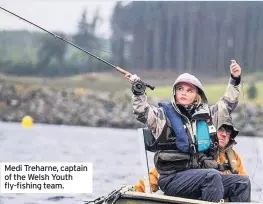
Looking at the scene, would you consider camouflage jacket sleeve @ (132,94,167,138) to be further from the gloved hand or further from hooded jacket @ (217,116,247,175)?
hooded jacket @ (217,116,247,175)

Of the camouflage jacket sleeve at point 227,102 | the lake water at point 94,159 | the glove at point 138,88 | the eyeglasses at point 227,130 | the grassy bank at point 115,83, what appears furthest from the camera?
the grassy bank at point 115,83

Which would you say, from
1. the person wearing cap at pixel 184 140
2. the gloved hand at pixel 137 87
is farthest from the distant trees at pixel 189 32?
the gloved hand at pixel 137 87

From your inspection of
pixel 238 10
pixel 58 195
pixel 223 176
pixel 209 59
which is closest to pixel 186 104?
pixel 223 176

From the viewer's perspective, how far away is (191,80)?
736 cm

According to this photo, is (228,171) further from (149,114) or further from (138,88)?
(138,88)

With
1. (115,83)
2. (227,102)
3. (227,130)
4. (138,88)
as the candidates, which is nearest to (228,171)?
(227,130)

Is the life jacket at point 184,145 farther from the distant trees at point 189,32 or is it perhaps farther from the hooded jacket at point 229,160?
the distant trees at point 189,32

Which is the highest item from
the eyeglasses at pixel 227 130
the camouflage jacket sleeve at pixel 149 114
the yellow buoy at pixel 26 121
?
the yellow buoy at pixel 26 121

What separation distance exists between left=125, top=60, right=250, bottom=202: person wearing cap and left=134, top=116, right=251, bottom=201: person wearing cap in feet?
0.74

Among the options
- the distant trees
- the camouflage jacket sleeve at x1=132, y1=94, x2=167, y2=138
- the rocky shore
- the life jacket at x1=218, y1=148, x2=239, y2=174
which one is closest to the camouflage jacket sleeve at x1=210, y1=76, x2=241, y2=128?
the life jacket at x1=218, y1=148, x2=239, y2=174

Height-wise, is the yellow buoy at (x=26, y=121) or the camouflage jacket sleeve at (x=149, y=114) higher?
the yellow buoy at (x=26, y=121)

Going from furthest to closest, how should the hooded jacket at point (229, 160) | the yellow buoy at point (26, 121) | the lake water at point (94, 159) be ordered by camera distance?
1. the yellow buoy at point (26, 121)
2. the lake water at point (94, 159)
3. the hooded jacket at point (229, 160)

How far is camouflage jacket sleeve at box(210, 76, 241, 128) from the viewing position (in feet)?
25.3

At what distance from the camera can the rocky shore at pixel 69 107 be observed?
164ft
